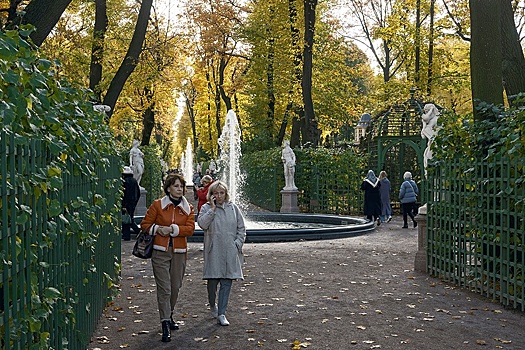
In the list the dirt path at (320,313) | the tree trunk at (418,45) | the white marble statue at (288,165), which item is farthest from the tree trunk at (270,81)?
the dirt path at (320,313)

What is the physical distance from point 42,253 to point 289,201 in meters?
25.1

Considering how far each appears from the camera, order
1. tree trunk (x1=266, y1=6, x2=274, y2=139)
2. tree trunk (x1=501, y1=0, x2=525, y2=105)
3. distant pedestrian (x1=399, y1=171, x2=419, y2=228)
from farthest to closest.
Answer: tree trunk (x1=266, y1=6, x2=274, y2=139) < distant pedestrian (x1=399, y1=171, x2=419, y2=228) < tree trunk (x1=501, y1=0, x2=525, y2=105)

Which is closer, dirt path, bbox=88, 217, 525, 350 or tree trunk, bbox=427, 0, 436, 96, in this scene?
dirt path, bbox=88, 217, 525, 350

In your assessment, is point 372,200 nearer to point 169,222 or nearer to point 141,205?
point 141,205

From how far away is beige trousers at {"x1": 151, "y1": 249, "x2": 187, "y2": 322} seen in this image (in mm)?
7520

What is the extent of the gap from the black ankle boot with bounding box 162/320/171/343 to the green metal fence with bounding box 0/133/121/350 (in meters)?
0.73

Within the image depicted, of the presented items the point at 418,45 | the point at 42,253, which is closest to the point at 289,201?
the point at 418,45

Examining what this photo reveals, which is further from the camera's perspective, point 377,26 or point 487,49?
point 377,26

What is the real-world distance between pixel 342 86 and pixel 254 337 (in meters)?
33.3

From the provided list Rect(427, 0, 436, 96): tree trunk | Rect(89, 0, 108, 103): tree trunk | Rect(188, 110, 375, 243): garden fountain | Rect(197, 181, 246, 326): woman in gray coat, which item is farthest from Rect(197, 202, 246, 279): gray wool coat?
Rect(427, 0, 436, 96): tree trunk

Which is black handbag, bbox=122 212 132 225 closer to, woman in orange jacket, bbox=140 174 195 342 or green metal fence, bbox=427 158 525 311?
green metal fence, bbox=427 158 525 311

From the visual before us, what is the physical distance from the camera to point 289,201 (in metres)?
29.3

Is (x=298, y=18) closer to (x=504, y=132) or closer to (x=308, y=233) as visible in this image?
(x=308, y=233)

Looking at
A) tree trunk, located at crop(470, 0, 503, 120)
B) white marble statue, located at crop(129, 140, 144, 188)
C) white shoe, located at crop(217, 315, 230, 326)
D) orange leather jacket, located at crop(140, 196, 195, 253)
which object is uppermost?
tree trunk, located at crop(470, 0, 503, 120)
